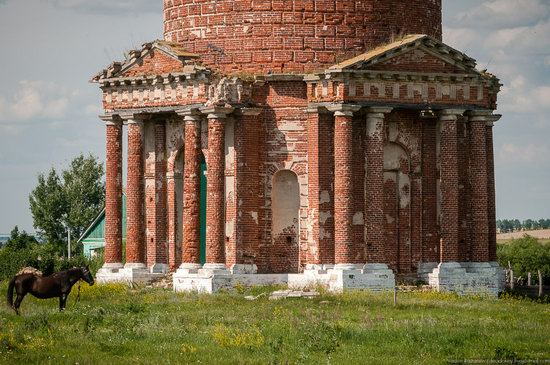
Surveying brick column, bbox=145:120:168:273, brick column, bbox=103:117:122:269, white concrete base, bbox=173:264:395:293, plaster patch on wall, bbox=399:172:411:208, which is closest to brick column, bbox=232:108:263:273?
white concrete base, bbox=173:264:395:293

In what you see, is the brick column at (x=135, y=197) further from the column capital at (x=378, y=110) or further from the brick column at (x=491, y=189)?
the brick column at (x=491, y=189)

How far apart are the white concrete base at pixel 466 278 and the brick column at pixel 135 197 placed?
30.0 ft

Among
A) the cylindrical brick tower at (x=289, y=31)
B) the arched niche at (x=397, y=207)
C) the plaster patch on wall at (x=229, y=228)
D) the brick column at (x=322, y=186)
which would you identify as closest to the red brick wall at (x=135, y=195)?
the cylindrical brick tower at (x=289, y=31)

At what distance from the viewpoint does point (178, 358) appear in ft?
88.3

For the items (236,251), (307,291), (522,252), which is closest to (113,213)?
(236,251)

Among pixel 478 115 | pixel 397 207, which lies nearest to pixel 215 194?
pixel 397 207

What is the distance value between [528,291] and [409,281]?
5293mm

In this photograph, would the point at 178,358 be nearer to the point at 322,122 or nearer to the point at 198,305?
the point at 198,305

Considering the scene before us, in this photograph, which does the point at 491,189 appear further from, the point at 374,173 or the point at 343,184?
the point at 343,184

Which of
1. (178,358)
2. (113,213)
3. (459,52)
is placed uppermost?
(459,52)

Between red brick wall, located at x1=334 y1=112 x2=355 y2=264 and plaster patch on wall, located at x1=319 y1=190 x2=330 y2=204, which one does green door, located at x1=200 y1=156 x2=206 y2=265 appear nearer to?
plaster patch on wall, located at x1=319 y1=190 x2=330 y2=204

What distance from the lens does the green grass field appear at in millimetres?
27344

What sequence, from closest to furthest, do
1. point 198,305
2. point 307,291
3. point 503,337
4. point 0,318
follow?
1. point 503,337
2. point 0,318
3. point 198,305
4. point 307,291

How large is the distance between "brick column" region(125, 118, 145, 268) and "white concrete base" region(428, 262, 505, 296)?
9139 millimetres
